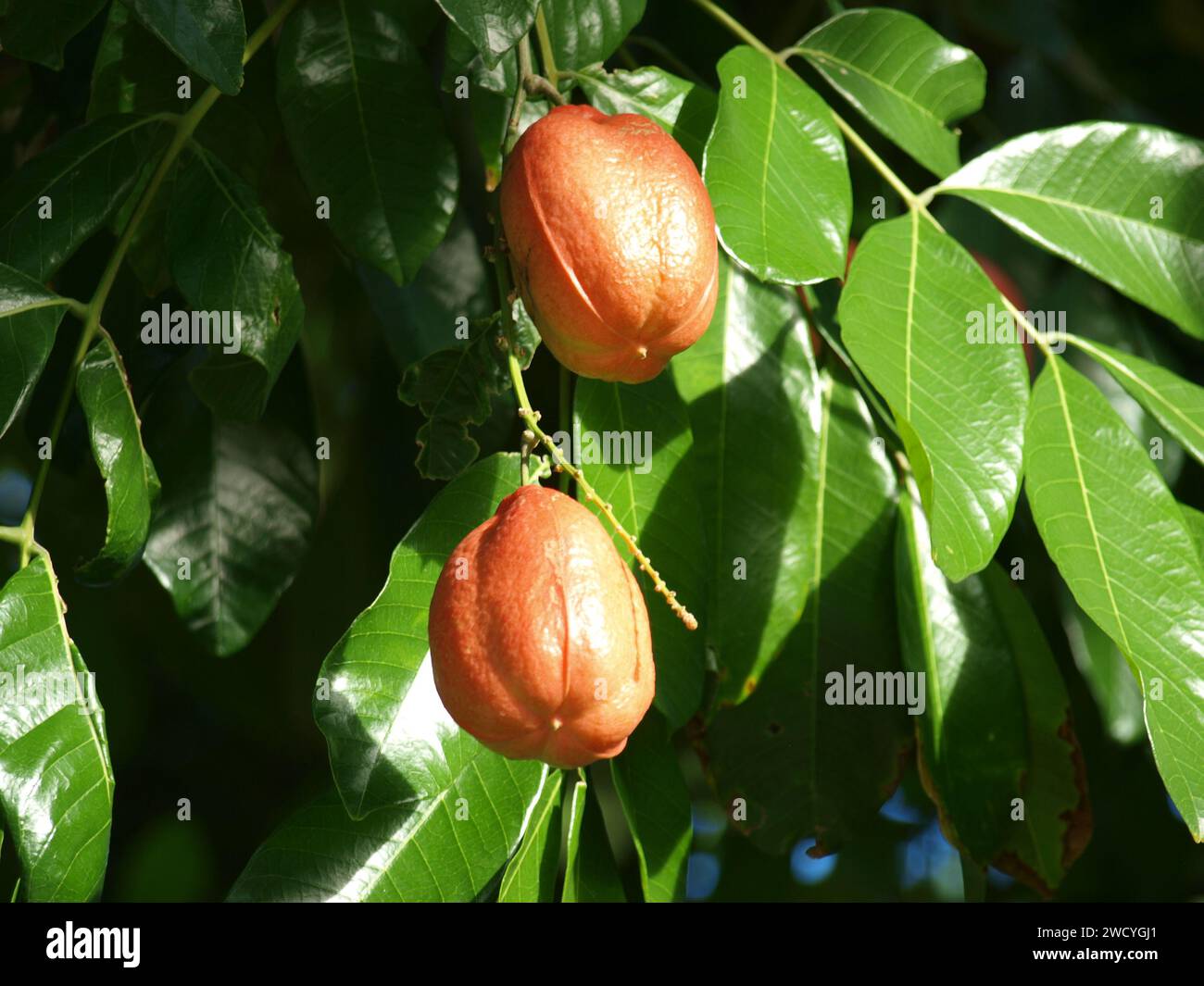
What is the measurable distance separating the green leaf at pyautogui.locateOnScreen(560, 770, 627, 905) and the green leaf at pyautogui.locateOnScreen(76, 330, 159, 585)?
38 cm

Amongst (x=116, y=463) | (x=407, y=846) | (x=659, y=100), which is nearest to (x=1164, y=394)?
(x=659, y=100)

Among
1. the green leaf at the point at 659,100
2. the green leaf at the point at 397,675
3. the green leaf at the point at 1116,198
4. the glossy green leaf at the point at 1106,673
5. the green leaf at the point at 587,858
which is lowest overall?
the green leaf at the point at 587,858

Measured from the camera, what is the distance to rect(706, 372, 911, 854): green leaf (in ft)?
3.70

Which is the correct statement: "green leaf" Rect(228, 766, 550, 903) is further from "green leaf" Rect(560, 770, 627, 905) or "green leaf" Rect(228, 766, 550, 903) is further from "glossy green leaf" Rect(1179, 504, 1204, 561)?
"glossy green leaf" Rect(1179, 504, 1204, 561)

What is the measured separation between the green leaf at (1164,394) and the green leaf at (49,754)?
2.66ft

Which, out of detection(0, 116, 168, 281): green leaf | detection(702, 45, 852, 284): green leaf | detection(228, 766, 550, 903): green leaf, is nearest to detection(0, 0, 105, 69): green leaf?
detection(0, 116, 168, 281): green leaf

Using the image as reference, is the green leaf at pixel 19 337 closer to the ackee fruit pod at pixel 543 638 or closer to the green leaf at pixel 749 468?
the ackee fruit pod at pixel 543 638

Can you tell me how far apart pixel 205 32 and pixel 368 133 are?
18cm

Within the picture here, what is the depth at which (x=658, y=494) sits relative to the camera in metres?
1.02

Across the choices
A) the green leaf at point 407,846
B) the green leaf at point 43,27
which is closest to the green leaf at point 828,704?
the green leaf at point 407,846

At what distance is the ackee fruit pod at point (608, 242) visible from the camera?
0.79 metres

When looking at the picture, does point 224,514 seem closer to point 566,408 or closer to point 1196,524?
point 566,408

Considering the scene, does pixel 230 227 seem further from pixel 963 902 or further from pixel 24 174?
pixel 963 902

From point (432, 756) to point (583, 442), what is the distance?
0.86ft
